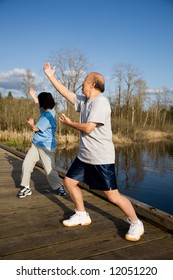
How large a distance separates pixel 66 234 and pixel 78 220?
273mm

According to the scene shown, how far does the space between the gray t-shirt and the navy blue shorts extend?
→ 0.21 ft

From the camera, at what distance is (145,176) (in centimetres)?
1279

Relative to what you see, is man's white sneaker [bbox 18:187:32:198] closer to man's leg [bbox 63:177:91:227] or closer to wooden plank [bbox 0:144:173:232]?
man's leg [bbox 63:177:91:227]

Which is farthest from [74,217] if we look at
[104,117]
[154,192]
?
[154,192]

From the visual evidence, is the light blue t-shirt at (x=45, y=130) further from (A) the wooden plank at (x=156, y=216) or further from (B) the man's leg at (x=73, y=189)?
(A) the wooden plank at (x=156, y=216)

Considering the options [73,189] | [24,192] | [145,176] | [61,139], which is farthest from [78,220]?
[61,139]

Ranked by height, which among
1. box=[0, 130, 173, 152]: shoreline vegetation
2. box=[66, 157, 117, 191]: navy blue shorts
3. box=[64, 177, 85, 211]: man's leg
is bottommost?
box=[0, 130, 173, 152]: shoreline vegetation

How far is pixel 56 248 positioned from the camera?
2.62m

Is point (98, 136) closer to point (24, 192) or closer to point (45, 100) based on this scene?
point (45, 100)

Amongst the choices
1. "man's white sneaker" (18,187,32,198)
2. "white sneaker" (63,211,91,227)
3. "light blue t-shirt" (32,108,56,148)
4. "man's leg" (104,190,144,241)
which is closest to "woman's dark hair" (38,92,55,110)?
"light blue t-shirt" (32,108,56,148)

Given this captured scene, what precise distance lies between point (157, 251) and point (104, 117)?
1417mm

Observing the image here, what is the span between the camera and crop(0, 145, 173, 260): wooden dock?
2.52m

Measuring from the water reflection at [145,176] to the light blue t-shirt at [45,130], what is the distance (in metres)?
5.42

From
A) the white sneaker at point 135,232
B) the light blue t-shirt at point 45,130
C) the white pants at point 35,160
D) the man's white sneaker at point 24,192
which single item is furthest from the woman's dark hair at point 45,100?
the white sneaker at point 135,232
